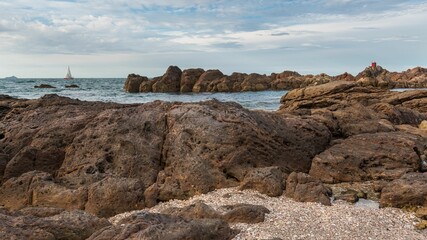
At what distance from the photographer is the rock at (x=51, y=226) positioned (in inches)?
267

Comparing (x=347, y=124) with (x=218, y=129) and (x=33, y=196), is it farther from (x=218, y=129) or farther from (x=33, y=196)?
(x=33, y=196)

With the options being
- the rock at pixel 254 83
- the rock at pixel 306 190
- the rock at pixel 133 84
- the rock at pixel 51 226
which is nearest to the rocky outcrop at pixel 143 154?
the rock at pixel 306 190

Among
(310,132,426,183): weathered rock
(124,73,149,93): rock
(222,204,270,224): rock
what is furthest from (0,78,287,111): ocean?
(222,204,270,224): rock

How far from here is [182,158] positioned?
1222cm

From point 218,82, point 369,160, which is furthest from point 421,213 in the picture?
point 218,82

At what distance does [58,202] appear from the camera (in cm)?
1070

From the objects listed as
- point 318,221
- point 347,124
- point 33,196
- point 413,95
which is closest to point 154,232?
point 318,221

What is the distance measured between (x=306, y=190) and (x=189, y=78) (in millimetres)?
64154

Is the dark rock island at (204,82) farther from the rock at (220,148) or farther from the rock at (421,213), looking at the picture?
the rock at (421,213)

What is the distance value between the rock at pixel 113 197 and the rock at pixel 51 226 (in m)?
2.19

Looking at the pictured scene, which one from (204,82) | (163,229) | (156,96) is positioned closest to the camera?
(163,229)

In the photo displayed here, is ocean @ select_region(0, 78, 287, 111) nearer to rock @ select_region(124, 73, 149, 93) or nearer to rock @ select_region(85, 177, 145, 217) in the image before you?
rock @ select_region(124, 73, 149, 93)

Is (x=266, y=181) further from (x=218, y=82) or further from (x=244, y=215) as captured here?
(x=218, y=82)

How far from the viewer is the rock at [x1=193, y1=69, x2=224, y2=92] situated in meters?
72.9
